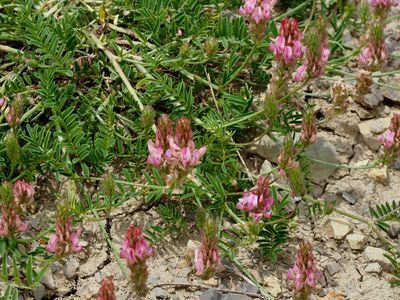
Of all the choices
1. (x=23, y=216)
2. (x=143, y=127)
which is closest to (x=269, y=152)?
(x=143, y=127)

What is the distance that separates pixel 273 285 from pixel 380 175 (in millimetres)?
978

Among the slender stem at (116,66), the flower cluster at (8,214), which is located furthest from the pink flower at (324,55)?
the flower cluster at (8,214)

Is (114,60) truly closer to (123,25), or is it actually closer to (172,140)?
(123,25)

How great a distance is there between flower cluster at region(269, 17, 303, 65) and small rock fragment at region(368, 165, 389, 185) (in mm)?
939

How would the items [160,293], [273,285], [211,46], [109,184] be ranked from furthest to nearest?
[211,46]
[273,285]
[160,293]
[109,184]

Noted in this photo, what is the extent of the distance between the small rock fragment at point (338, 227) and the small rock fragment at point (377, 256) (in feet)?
0.45

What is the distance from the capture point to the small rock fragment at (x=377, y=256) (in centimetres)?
357

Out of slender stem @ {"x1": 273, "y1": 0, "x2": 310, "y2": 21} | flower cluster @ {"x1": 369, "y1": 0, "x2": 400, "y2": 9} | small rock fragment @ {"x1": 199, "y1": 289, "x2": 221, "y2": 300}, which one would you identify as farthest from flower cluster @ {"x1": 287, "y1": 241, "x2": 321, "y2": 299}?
slender stem @ {"x1": 273, "y1": 0, "x2": 310, "y2": 21}

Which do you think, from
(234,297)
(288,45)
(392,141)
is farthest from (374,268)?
(288,45)

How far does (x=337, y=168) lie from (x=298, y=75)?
0.61m

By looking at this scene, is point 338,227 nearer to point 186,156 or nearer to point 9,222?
point 186,156

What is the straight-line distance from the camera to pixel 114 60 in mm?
3982

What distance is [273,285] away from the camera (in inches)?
134

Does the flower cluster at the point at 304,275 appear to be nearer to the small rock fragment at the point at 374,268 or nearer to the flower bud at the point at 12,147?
the small rock fragment at the point at 374,268
